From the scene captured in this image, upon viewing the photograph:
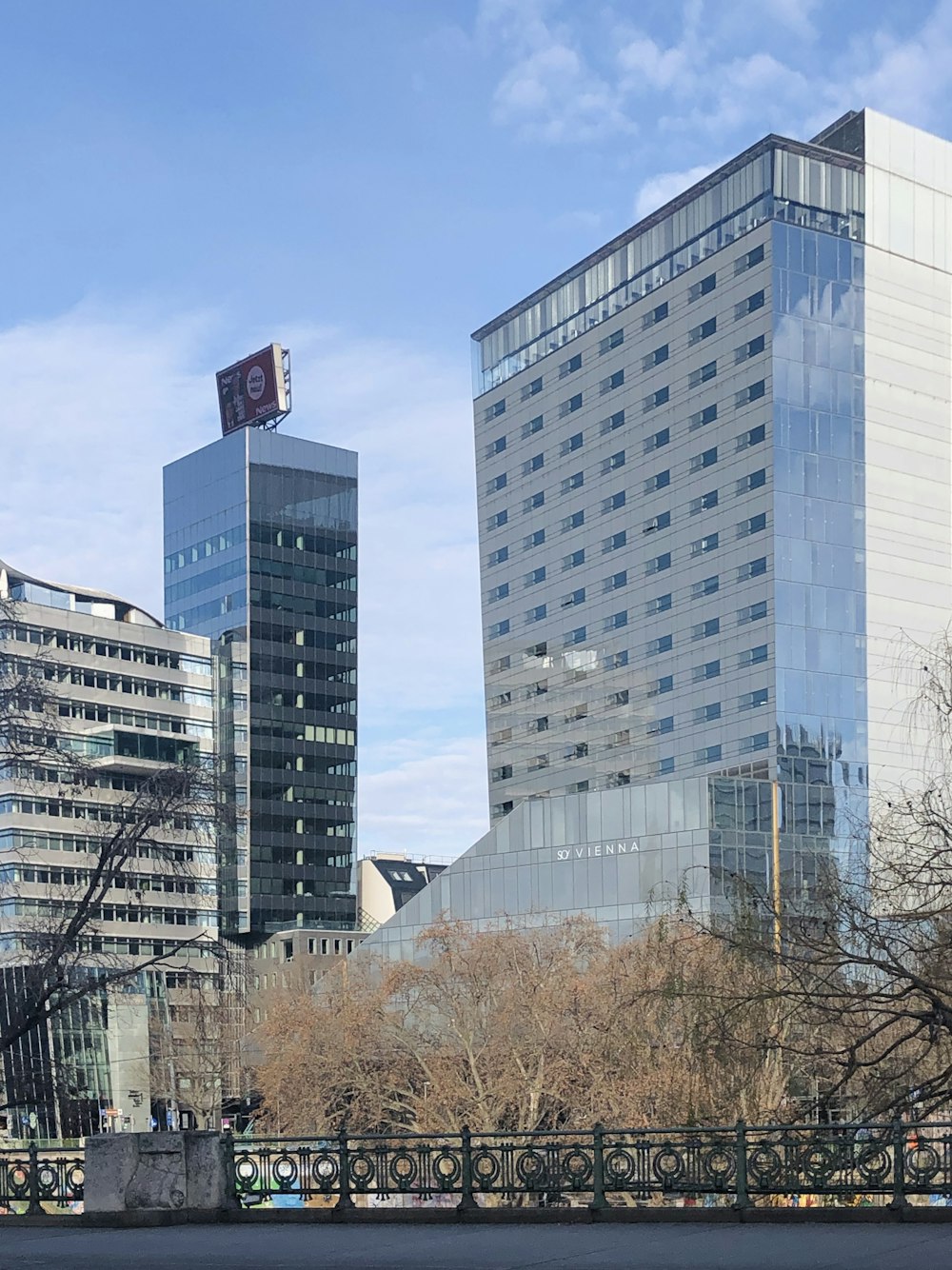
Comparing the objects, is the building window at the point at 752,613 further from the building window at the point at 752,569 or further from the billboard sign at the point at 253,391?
the billboard sign at the point at 253,391

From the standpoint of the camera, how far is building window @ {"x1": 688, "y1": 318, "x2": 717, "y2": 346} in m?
143

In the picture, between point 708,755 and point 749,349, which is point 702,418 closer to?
point 749,349

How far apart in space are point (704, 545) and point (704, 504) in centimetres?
339

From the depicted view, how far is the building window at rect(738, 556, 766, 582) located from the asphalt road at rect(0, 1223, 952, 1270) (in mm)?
114900

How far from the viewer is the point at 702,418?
469 ft

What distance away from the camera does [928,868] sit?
2394 cm

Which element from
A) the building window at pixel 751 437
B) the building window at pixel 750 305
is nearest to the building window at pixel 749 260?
the building window at pixel 750 305

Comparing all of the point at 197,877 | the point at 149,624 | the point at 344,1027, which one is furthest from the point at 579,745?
the point at 197,877

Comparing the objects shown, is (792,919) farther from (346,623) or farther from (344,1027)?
(346,623)

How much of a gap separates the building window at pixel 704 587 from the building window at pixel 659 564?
4.47 meters

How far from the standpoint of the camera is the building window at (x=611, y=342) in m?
155

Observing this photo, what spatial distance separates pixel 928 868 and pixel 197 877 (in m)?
13.4

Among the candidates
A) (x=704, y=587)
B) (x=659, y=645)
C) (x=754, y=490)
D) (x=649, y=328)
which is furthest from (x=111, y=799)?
(x=649, y=328)

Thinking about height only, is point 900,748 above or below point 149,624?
below
